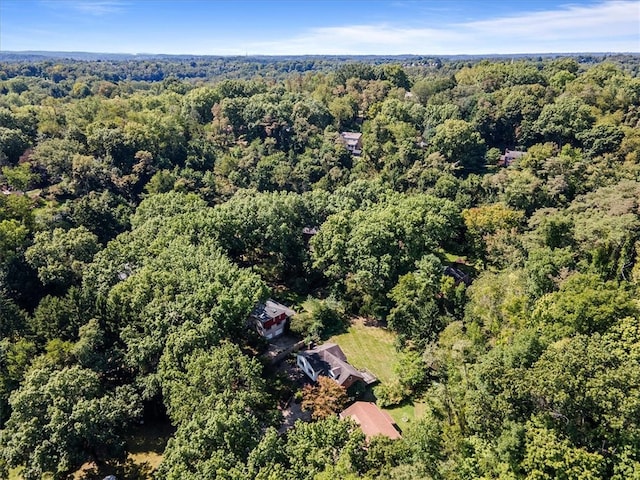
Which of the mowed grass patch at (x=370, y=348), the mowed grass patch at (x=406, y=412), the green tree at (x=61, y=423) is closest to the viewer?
the green tree at (x=61, y=423)

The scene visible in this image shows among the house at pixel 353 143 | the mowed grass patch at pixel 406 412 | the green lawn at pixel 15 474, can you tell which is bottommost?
the green lawn at pixel 15 474

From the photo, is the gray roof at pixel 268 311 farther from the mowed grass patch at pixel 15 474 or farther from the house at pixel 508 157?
the house at pixel 508 157

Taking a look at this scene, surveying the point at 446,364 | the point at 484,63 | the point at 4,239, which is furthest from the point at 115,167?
the point at 484,63

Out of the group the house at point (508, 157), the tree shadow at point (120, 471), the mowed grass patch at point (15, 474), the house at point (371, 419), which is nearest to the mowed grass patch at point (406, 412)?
the house at point (371, 419)

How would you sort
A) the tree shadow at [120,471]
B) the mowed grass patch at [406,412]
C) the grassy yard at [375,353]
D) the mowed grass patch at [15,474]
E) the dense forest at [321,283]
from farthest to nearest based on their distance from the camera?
1. the grassy yard at [375,353]
2. the mowed grass patch at [406,412]
3. the mowed grass patch at [15,474]
4. the tree shadow at [120,471]
5. the dense forest at [321,283]

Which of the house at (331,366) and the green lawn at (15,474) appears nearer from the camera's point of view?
the green lawn at (15,474)

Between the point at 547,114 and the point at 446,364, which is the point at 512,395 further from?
the point at 547,114

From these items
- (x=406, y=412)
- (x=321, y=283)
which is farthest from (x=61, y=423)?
(x=321, y=283)
